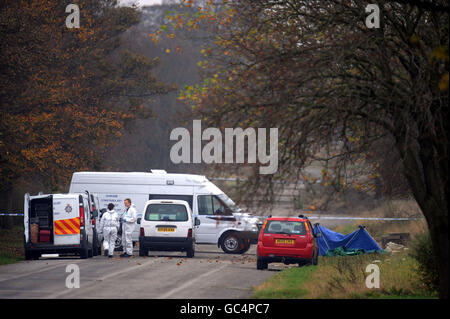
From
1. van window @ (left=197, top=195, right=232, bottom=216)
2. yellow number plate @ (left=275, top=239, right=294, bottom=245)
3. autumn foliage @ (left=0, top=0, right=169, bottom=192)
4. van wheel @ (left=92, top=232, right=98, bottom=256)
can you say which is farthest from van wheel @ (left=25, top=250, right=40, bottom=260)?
yellow number plate @ (left=275, top=239, right=294, bottom=245)

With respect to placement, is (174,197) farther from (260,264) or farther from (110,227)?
(260,264)

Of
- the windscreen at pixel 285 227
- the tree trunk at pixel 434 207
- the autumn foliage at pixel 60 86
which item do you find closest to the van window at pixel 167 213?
the windscreen at pixel 285 227

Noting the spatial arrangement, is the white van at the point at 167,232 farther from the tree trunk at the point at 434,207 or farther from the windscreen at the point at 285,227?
the tree trunk at the point at 434,207

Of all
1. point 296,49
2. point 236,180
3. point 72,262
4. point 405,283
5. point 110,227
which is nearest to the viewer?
point 236,180

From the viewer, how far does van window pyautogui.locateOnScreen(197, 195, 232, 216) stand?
28422 millimetres

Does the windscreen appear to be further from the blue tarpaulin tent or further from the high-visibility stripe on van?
the high-visibility stripe on van

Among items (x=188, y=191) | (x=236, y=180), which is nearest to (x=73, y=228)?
(x=188, y=191)

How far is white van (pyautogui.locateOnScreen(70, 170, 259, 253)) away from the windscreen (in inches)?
214

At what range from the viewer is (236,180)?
11945mm

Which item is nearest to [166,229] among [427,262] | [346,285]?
[346,285]

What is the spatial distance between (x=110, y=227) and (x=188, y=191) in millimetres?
4802

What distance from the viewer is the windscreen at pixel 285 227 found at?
21.8 m

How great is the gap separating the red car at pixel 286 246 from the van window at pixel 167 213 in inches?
157
